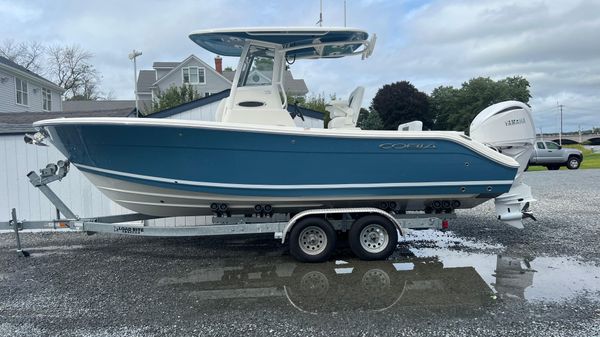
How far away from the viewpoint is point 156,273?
216 inches

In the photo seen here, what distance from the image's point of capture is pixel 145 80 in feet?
145

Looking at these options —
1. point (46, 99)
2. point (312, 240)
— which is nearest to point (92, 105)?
point (46, 99)

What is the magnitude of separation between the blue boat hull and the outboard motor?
0.59 meters

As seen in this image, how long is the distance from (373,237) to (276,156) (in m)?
1.73

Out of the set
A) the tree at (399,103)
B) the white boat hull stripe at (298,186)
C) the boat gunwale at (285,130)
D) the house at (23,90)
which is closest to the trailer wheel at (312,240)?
the white boat hull stripe at (298,186)

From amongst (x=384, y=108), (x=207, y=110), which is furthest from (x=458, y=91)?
(x=207, y=110)

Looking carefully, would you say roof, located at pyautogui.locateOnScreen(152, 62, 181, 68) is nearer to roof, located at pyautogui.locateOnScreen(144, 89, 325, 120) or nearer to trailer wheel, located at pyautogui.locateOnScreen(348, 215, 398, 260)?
roof, located at pyautogui.locateOnScreen(144, 89, 325, 120)

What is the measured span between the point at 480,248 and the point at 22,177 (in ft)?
27.4

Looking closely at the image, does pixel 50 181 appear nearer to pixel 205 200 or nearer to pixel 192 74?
pixel 205 200

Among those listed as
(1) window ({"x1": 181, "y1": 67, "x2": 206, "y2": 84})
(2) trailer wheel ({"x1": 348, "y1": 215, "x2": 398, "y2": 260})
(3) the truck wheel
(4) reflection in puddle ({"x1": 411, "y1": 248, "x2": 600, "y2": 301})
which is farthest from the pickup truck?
(1) window ({"x1": 181, "y1": 67, "x2": 206, "y2": 84})

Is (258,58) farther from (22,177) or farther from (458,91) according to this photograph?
(458,91)

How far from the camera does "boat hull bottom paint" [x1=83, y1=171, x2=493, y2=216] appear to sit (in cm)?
563

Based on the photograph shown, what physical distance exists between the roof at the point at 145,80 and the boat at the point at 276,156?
38732 mm

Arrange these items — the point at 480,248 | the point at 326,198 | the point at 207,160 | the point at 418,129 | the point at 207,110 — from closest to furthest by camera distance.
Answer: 1. the point at 207,160
2. the point at 326,198
3. the point at 418,129
4. the point at 480,248
5. the point at 207,110
